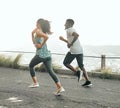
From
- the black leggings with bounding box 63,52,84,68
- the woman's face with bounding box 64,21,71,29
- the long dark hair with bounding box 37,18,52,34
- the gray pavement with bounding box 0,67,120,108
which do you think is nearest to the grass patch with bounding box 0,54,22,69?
the gray pavement with bounding box 0,67,120,108

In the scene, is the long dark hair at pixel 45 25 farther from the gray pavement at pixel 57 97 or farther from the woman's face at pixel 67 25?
the gray pavement at pixel 57 97

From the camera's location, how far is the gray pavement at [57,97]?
9.59 meters

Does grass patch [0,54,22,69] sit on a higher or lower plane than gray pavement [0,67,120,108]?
lower

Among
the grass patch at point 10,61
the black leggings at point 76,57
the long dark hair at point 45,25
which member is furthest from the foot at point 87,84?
the grass patch at point 10,61

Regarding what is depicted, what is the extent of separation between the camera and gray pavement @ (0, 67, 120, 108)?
9586 mm

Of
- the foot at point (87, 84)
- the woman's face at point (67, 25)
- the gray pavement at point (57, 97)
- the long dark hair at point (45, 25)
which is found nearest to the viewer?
the gray pavement at point (57, 97)

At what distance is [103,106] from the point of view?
948cm

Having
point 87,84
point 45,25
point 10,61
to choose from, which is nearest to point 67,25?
point 45,25

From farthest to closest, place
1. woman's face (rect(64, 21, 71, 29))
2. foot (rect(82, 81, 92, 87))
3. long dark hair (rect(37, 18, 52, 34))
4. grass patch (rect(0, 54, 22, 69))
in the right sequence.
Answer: grass patch (rect(0, 54, 22, 69)), foot (rect(82, 81, 92, 87)), woman's face (rect(64, 21, 71, 29)), long dark hair (rect(37, 18, 52, 34))

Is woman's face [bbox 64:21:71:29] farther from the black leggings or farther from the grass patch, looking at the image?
the grass patch

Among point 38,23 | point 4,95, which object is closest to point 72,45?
point 38,23

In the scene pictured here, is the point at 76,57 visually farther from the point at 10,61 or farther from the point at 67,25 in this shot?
the point at 10,61

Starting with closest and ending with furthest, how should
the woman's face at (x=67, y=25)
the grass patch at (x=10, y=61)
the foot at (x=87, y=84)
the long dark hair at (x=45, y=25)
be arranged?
the long dark hair at (x=45, y=25) < the woman's face at (x=67, y=25) < the foot at (x=87, y=84) < the grass patch at (x=10, y=61)

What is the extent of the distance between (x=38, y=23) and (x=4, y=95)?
1865 millimetres
